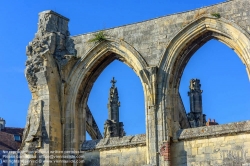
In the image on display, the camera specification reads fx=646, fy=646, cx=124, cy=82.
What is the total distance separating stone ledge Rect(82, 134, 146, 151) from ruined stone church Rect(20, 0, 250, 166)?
28 mm

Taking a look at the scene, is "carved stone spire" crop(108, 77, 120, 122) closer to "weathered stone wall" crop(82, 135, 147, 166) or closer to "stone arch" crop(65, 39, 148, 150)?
"stone arch" crop(65, 39, 148, 150)

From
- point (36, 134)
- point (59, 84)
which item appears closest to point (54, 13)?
point (59, 84)

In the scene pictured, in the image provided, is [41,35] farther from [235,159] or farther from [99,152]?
[235,159]

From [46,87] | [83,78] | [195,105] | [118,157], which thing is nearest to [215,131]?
[118,157]

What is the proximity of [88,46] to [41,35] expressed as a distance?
1.36 metres

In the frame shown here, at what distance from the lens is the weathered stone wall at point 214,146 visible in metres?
14.6

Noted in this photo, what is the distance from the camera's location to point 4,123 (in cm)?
3425


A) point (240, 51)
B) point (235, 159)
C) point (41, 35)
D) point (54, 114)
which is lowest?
point (235, 159)

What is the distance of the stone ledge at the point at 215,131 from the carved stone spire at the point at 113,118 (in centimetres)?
517

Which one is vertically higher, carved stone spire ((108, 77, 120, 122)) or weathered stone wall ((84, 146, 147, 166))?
carved stone spire ((108, 77, 120, 122))

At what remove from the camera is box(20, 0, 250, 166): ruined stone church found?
15.2 m

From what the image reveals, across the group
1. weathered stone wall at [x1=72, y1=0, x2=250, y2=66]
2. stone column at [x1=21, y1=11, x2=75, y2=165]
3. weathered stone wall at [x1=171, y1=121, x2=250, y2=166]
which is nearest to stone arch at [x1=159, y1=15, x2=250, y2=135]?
weathered stone wall at [x1=72, y1=0, x2=250, y2=66]

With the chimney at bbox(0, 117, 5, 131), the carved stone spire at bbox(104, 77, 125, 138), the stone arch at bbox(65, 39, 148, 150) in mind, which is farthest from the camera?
the chimney at bbox(0, 117, 5, 131)

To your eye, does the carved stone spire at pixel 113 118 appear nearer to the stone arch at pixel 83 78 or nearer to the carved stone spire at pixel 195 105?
the carved stone spire at pixel 195 105
